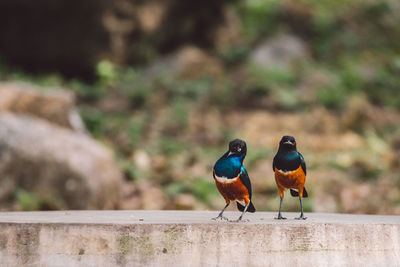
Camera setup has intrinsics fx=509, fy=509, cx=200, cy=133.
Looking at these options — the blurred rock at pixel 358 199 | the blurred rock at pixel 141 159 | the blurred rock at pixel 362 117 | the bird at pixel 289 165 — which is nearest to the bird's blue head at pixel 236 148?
the bird at pixel 289 165

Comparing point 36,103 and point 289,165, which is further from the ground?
point 36,103

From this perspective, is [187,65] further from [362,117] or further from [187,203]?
[187,203]

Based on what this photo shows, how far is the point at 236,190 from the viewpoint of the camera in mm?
3986

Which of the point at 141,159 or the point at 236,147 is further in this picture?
the point at 141,159

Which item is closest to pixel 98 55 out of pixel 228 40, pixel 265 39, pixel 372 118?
pixel 228 40

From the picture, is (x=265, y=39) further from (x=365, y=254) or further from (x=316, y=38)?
(x=365, y=254)

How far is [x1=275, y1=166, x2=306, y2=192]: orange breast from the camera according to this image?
4184 mm

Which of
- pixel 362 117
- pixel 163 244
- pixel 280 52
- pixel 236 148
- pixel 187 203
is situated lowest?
pixel 163 244

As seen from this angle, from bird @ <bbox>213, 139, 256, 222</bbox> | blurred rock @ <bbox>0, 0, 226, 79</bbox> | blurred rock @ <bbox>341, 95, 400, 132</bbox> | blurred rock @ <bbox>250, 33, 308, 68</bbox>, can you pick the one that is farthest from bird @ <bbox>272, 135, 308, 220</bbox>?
blurred rock @ <bbox>250, 33, 308, 68</bbox>

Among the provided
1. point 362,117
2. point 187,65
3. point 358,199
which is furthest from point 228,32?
point 358,199

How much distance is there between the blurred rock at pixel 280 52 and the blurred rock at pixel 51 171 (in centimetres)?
972

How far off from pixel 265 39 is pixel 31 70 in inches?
327

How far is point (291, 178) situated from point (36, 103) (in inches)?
317

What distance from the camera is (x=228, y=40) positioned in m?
18.5
